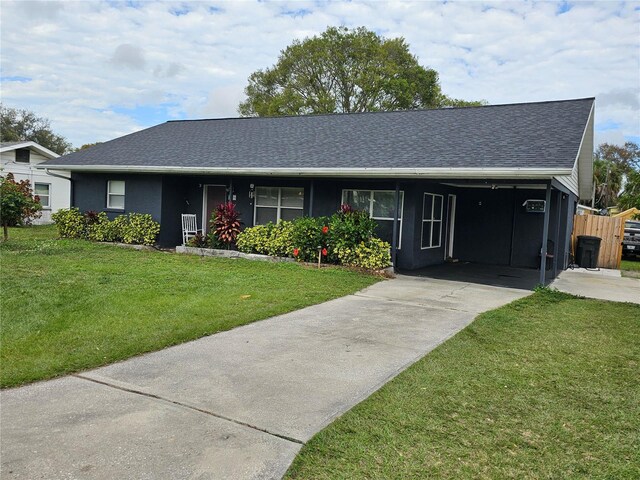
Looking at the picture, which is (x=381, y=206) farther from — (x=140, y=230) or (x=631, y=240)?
(x=631, y=240)

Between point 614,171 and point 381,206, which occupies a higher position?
point 614,171

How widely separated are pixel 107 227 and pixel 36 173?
38.3 feet

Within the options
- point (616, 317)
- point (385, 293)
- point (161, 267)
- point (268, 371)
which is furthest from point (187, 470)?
point (161, 267)

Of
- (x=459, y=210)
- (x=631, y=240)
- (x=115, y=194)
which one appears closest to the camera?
(x=459, y=210)

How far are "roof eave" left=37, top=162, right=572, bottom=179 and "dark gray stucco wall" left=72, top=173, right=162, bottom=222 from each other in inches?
21.0

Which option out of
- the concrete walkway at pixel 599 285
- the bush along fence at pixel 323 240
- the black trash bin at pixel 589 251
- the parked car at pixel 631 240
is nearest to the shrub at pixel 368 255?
the bush along fence at pixel 323 240

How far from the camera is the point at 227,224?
13.1 metres

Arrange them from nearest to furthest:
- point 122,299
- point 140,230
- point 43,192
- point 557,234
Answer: point 122,299 → point 557,234 → point 140,230 → point 43,192

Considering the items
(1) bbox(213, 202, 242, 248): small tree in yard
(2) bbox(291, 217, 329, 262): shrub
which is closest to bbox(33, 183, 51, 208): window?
(1) bbox(213, 202, 242, 248): small tree in yard

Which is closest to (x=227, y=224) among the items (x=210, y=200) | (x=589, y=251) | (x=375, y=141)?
(x=210, y=200)

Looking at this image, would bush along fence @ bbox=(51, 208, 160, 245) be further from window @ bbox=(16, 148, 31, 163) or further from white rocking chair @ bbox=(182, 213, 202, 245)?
window @ bbox=(16, 148, 31, 163)

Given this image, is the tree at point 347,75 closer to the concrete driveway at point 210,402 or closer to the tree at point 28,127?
the tree at point 28,127

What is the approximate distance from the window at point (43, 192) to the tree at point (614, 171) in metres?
41.5

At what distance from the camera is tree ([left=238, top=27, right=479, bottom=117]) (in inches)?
1302
